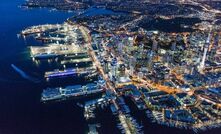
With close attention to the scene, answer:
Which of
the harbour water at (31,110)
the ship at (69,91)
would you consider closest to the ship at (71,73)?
the harbour water at (31,110)

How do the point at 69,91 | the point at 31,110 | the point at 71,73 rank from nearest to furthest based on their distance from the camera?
the point at 31,110
the point at 69,91
the point at 71,73

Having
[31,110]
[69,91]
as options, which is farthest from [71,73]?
[31,110]

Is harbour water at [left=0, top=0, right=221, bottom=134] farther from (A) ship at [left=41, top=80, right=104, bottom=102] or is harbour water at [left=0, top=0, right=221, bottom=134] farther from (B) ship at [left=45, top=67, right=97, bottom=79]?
(B) ship at [left=45, top=67, right=97, bottom=79]

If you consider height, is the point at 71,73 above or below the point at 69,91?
above

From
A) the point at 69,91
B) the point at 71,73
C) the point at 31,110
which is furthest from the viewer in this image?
the point at 71,73

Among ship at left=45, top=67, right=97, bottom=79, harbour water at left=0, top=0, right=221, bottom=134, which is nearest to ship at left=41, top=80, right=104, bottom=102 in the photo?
harbour water at left=0, top=0, right=221, bottom=134

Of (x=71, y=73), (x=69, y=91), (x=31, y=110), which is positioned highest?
(x=71, y=73)

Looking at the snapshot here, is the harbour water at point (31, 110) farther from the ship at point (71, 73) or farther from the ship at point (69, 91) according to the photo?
the ship at point (71, 73)

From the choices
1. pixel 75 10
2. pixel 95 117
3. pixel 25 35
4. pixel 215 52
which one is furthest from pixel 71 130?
pixel 75 10

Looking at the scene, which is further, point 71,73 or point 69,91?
point 71,73

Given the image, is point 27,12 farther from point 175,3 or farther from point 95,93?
point 95,93

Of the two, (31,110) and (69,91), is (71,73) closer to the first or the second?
(69,91)

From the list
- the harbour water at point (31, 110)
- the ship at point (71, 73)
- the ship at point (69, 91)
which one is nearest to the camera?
the harbour water at point (31, 110)
